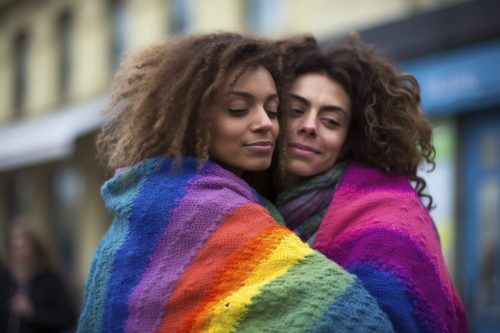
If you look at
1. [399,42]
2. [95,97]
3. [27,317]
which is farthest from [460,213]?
[95,97]

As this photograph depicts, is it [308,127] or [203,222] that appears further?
[308,127]

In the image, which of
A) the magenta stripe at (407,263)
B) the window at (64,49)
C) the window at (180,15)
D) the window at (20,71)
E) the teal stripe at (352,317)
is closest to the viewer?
the teal stripe at (352,317)

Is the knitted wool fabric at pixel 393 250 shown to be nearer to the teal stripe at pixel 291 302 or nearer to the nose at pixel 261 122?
the teal stripe at pixel 291 302

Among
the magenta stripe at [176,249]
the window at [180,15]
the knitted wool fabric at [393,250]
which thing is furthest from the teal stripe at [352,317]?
the window at [180,15]

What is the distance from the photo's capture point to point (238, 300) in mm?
1562

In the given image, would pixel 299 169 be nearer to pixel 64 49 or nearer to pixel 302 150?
pixel 302 150

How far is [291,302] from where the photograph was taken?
1.56m

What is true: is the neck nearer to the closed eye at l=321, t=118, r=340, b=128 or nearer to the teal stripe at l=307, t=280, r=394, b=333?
the closed eye at l=321, t=118, r=340, b=128

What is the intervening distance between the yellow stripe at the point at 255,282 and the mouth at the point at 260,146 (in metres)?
0.35

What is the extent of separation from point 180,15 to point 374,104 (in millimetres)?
9011

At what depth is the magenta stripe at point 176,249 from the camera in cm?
165

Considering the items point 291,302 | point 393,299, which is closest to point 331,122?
point 393,299

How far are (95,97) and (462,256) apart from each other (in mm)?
8272

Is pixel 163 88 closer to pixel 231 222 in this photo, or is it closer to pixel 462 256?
pixel 231 222
